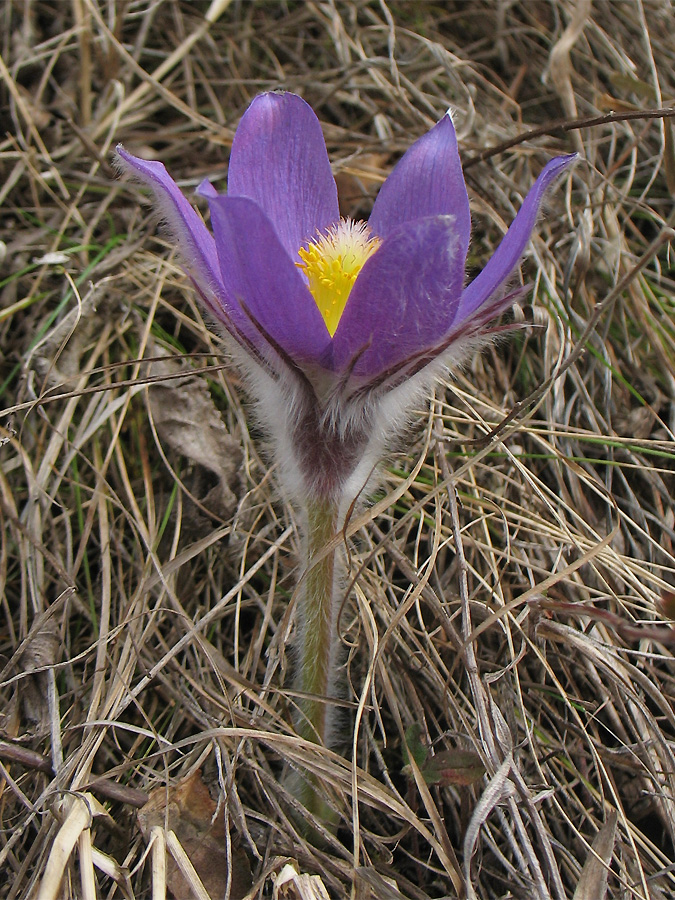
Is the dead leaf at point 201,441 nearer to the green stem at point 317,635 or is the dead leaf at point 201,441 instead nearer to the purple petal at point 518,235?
the green stem at point 317,635

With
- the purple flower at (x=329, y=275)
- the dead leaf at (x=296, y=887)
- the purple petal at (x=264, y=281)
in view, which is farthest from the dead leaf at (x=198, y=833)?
the purple petal at (x=264, y=281)

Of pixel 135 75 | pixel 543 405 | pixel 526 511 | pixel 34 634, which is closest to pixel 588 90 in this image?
pixel 543 405

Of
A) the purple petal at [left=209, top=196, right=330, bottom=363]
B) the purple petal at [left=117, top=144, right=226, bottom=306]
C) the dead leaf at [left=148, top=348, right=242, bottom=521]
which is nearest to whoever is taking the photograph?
the purple petal at [left=209, top=196, right=330, bottom=363]

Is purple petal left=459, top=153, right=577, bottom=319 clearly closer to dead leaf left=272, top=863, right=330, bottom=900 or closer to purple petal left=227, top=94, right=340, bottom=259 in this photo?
purple petal left=227, top=94, right=340, bottom=259

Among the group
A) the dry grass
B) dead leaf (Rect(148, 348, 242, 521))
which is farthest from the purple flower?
dead leaf (Rect(148, 348, 242, 521))

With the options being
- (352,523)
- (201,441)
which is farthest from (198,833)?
(201,441)

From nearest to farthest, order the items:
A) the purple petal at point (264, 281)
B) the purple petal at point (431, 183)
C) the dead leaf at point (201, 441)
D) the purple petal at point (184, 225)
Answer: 1. the purple petal at point (264, 281)
2. the purple petal at point (184, 225)
3. the purple petal at point (431, 183)
4. the dead leaf at point (201, 441)
